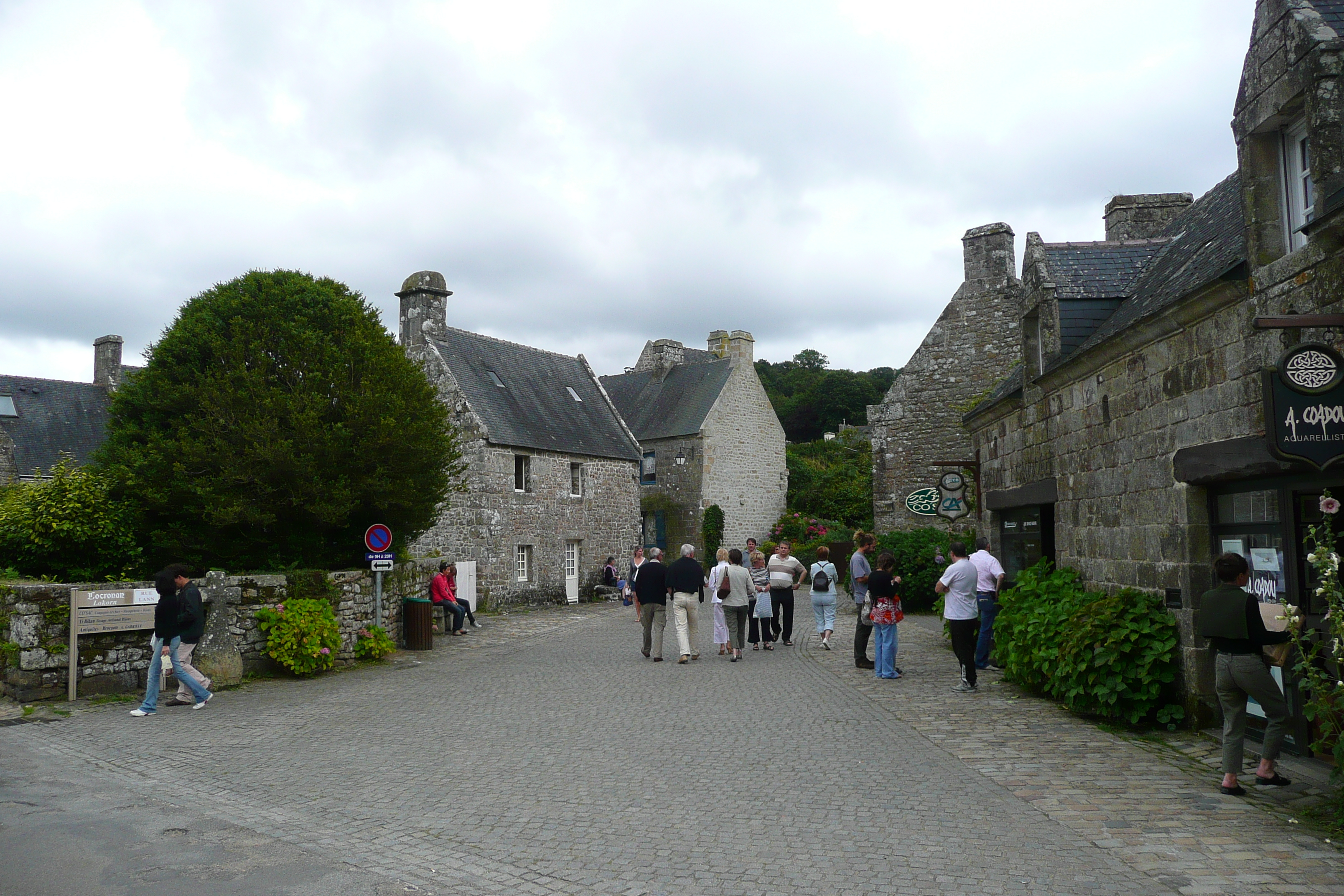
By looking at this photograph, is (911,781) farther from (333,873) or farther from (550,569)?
(550,569)

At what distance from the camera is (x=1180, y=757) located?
6.95 m

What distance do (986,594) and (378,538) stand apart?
861cm

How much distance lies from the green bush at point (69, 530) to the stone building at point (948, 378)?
1652 centimetres

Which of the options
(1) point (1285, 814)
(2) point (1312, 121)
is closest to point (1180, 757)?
(1) point (1285, 814)

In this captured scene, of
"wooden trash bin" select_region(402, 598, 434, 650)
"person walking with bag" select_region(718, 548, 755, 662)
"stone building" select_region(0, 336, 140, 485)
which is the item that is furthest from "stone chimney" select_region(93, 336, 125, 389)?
"person walking with bag" select_region(718, 548, 755, 662)

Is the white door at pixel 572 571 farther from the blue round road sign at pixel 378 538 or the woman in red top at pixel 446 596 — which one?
the blue round road sign at pixel 378 538

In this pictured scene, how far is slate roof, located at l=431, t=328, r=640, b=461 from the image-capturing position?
1099 inches

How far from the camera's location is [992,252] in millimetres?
23125

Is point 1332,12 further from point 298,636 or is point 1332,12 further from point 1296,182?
point 298,636

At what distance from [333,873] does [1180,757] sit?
580 cm

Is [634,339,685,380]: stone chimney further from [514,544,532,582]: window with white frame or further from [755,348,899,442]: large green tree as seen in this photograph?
[755,348,899,442]: large green tree

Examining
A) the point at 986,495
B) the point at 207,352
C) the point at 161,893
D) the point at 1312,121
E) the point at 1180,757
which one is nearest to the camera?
the point at 161,893

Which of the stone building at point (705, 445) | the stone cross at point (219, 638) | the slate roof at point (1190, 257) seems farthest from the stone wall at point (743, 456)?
the slate roof at point (1190, 257)

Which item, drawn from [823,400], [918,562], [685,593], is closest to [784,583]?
[685,593]
